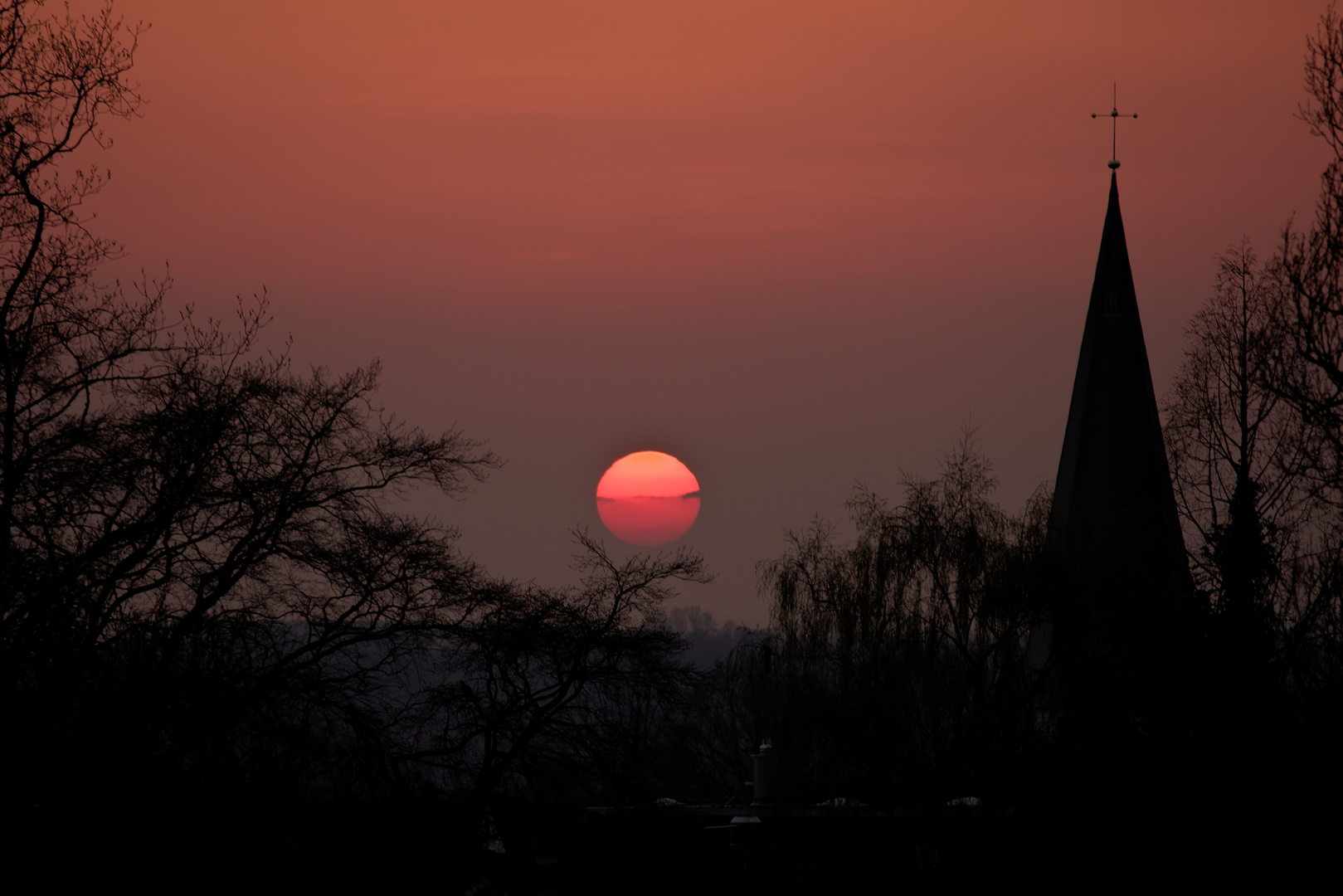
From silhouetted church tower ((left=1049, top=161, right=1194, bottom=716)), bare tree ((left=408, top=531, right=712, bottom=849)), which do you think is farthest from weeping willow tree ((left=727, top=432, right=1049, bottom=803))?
bare tree ((left=408, top=531, right=712, bottom=849))

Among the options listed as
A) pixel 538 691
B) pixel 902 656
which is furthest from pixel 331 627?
pixel 902 656

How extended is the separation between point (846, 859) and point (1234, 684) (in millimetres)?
9809

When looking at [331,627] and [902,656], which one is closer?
[331,627]

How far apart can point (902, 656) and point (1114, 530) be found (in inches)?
263

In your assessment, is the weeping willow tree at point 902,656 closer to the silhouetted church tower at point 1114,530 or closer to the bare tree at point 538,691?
the silhouetted church tower at point 1114,530

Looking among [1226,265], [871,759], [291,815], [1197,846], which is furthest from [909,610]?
[291,815]

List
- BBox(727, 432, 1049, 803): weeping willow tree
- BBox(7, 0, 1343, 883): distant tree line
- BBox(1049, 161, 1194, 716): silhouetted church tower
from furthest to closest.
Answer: BBox(727, 432, 1049, 803): weeping willow tree, BBox(1049, 161, 1194, 716): silhouetted church tower, BBox(7, 0, 1343, 883): distant tree line

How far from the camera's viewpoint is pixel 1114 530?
31250mm

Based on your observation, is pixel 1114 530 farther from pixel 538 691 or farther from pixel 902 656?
pixel 538 691

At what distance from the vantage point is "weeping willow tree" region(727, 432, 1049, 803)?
26656 mm

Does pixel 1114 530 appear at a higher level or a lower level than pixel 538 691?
higher

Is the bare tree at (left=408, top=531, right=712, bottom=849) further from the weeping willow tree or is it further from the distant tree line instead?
the weeping willow tree

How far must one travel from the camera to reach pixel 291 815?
10.2 meters

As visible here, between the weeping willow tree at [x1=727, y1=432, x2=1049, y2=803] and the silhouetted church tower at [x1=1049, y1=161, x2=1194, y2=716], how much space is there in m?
0.90
